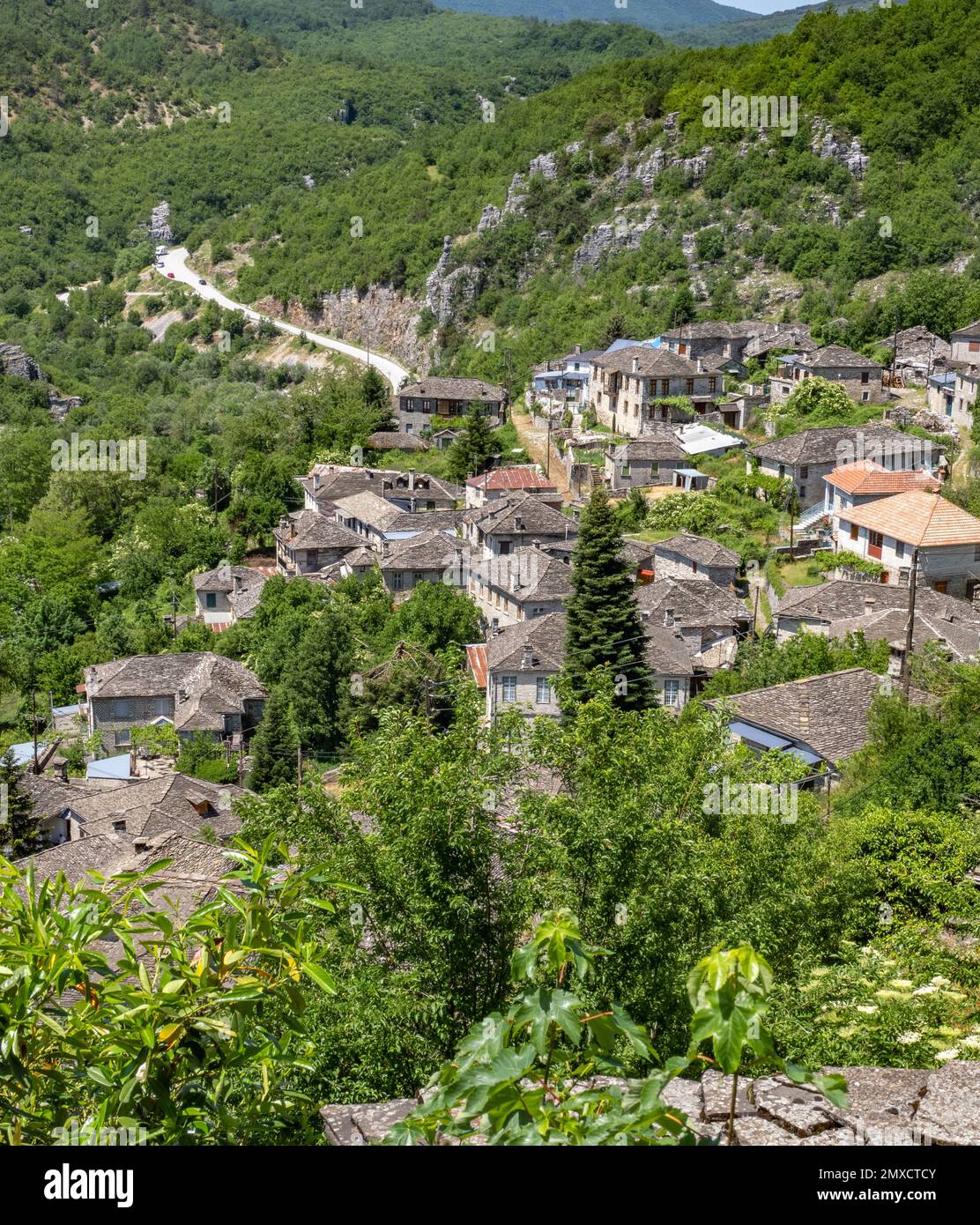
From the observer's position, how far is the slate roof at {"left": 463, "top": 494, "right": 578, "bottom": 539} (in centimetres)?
3962

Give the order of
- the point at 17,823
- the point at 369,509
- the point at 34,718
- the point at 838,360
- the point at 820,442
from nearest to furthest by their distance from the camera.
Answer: the point at 17,823
the point at 34,718
the point at 820,442
the point at 369,509
the point at 838,360

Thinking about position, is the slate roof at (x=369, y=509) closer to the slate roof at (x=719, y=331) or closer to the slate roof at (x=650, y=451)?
the slate roof at (x=650, y=451)

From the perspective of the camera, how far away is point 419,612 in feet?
124

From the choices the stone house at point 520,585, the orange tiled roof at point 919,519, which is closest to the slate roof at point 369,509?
the stone house at point 520,585

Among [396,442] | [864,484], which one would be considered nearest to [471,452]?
[396,442]

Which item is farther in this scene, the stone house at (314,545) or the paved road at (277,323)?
the paved road at (277,323)

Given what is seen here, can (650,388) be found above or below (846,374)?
below

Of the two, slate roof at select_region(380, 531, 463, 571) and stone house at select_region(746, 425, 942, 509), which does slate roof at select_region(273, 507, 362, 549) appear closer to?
slate roof at select_region(380, 531, 463, 571)

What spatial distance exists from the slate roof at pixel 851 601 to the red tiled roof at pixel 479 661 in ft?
24.4

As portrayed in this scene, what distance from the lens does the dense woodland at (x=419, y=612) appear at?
444 centimetres

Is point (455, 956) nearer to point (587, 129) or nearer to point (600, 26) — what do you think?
point (587, 129)

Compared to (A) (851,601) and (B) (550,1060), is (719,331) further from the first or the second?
(B) (550,1060)

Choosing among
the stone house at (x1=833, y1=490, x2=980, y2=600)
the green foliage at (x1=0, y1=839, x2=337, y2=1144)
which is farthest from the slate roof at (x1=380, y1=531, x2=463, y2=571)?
the green foliage at (x1=0, y1=839, x2=337, y2=1144)

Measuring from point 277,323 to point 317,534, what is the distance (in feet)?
158
